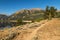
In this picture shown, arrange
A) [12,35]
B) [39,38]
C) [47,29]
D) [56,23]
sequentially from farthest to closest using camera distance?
[56,23] < [47,29] < [12,35] < [39,38]

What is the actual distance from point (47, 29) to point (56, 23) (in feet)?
8.39

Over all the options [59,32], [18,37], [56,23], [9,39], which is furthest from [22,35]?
[56,23]

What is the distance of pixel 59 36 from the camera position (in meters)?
15.9

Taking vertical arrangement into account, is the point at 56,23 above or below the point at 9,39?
above

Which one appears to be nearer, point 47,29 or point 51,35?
point 51,35

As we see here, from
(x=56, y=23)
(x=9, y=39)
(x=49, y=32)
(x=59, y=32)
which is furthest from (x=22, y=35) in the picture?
(x=56, y=23)

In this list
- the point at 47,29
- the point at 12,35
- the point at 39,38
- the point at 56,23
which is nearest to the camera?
the point at 39,38

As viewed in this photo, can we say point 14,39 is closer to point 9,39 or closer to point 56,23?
point 9,39

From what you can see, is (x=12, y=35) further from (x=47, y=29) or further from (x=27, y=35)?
(x=47, y=29)

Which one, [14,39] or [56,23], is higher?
[56,23]

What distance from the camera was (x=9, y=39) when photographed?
1602 cm

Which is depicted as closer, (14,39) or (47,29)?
(14,39)

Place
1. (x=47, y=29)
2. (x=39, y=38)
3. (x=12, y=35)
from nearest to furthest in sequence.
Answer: (x=39, y=38)
(x=12, y=35)
(x=47, y=29)

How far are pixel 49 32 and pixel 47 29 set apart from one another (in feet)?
2.92
